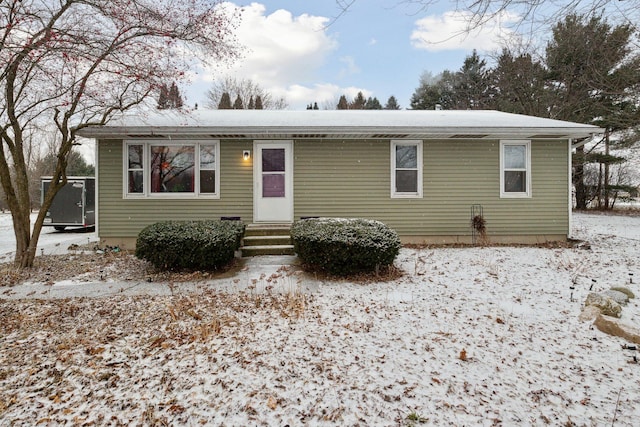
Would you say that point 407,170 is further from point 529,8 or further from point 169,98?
point 169,98

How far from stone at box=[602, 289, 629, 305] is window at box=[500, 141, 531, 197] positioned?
428 centimetres

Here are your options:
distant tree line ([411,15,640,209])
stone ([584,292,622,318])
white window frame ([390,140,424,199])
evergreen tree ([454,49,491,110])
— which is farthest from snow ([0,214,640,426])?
evergreen tree ([454,49,491,110])

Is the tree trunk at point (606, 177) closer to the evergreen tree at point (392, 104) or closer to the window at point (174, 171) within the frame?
the window at point (174, 171)

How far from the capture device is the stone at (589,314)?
3.43 metres

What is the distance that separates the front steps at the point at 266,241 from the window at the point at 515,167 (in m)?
5.66

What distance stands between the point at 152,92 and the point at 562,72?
19675 mm

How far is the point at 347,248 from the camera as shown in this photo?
4.96 m

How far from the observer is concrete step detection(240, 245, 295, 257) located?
21.4 feet

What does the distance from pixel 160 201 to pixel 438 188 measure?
704cm

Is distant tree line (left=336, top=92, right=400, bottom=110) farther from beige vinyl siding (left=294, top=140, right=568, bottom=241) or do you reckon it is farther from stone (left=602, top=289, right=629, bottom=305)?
stone (left=602, top=289, right=629, bottom=305)

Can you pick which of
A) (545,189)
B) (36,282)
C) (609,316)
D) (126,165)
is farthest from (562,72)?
(36,282)

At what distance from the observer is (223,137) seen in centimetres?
764

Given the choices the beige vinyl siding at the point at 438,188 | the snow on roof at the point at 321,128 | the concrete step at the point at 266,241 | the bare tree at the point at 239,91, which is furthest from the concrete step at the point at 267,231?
the bare tree at the point at 239,91

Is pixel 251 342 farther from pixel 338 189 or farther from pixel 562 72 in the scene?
pixel 562 72
